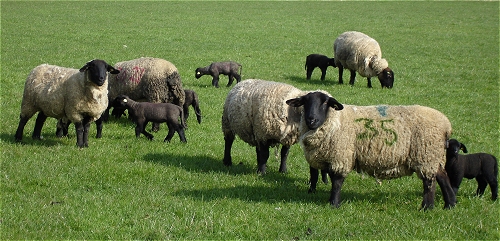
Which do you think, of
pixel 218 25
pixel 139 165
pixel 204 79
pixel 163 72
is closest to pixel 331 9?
pixel 218 25

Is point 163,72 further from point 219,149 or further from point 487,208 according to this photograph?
point 487,208

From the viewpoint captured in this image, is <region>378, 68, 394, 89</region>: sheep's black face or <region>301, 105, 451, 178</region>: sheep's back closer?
<region>301, 105, 451, 178</region>: sheep's back

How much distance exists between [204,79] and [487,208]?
14281 millimetres

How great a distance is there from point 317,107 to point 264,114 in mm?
1664

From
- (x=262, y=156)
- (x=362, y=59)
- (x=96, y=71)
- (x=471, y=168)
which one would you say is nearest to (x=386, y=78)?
(x=362, y=59)

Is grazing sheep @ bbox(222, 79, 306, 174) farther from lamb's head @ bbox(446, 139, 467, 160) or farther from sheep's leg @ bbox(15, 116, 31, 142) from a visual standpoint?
sheep's leg @ bbox(15, 116, 31, 142)

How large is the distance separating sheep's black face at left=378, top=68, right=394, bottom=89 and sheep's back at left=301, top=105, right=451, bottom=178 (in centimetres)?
1248

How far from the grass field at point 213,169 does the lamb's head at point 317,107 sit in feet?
3.91

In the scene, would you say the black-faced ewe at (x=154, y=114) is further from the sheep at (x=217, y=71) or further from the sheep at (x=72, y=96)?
the sheep at (x=217, y=71)

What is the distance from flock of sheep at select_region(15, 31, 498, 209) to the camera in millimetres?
8172

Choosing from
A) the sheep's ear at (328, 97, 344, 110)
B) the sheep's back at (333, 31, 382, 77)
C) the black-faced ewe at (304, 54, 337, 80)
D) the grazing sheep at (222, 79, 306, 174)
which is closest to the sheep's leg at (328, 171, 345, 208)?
the sheep's ear at (328, 97, 344, 110)

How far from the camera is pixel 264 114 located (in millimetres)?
9648

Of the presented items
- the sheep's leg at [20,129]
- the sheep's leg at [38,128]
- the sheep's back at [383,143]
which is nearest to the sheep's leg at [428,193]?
the sheep's back at [383,143]

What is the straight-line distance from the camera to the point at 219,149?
11844 mm
